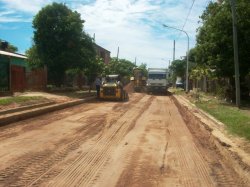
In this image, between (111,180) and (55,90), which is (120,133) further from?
(55,90)

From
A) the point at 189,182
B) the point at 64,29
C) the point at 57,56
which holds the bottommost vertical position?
the point at 189,182

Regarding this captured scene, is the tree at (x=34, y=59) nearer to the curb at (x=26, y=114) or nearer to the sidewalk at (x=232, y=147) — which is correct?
the curb at (x=26, y=114)

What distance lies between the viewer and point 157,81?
168 ft

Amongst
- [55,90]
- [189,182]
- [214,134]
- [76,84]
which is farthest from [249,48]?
[76,84]

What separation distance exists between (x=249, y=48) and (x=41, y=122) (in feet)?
51.9

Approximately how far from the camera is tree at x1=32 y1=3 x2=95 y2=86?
123 ft

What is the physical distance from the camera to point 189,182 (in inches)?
333

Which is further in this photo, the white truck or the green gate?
the white truck

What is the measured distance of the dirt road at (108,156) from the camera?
27.8 ft

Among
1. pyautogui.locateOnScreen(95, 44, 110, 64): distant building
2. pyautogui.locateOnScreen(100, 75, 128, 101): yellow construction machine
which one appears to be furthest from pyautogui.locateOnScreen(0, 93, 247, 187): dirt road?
pyautogui.locateOnScreen(95, 44, 110, 64): distant building

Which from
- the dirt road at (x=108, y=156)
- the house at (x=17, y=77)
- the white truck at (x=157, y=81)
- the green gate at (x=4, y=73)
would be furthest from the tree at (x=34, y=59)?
the dirt road at (x=108, y=156)

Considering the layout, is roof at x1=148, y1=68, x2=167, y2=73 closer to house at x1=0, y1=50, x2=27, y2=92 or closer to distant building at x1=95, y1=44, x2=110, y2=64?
house at x1=0, y1=50, x2=27, y2=92

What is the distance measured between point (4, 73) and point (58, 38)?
9.19 metres

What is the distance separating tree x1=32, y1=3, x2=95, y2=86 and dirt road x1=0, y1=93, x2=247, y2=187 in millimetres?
20764
